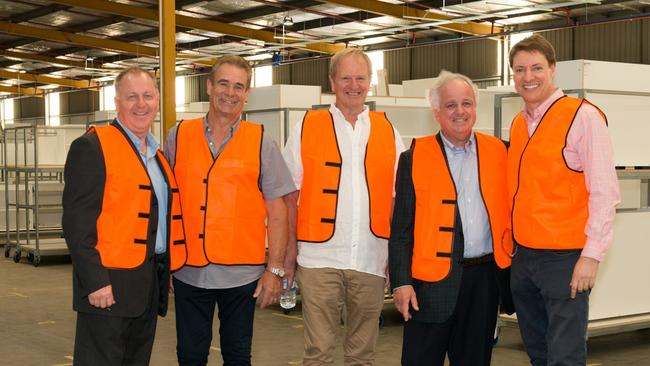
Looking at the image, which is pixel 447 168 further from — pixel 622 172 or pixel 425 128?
pixel 425 128

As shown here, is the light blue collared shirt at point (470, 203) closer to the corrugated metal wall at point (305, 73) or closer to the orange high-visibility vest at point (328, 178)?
the orange high-visibility vest at point (328, 178)

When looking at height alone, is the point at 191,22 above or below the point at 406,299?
above

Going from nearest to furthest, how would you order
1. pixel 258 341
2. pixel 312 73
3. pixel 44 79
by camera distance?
pixel 258 341 → pixel 312 73 → pixel 44 79

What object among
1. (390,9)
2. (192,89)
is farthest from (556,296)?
(192,89)

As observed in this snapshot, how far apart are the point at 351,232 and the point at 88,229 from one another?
3.36 feet

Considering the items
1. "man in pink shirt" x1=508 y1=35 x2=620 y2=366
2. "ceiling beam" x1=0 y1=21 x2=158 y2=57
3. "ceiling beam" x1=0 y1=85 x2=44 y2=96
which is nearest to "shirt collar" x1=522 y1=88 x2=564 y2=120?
"man in pink shirt" x1=508 y1=35 x2=620 y2=366

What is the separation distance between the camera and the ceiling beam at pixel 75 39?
20.6m

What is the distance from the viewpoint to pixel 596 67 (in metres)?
5.84

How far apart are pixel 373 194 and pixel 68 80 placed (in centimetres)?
2955

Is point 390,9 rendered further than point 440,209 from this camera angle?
Yes

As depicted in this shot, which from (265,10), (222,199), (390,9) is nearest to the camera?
(222,199)

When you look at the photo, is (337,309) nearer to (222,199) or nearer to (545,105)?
(222,199)

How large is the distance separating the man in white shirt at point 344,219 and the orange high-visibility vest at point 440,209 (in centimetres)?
26

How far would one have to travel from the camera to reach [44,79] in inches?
1200
